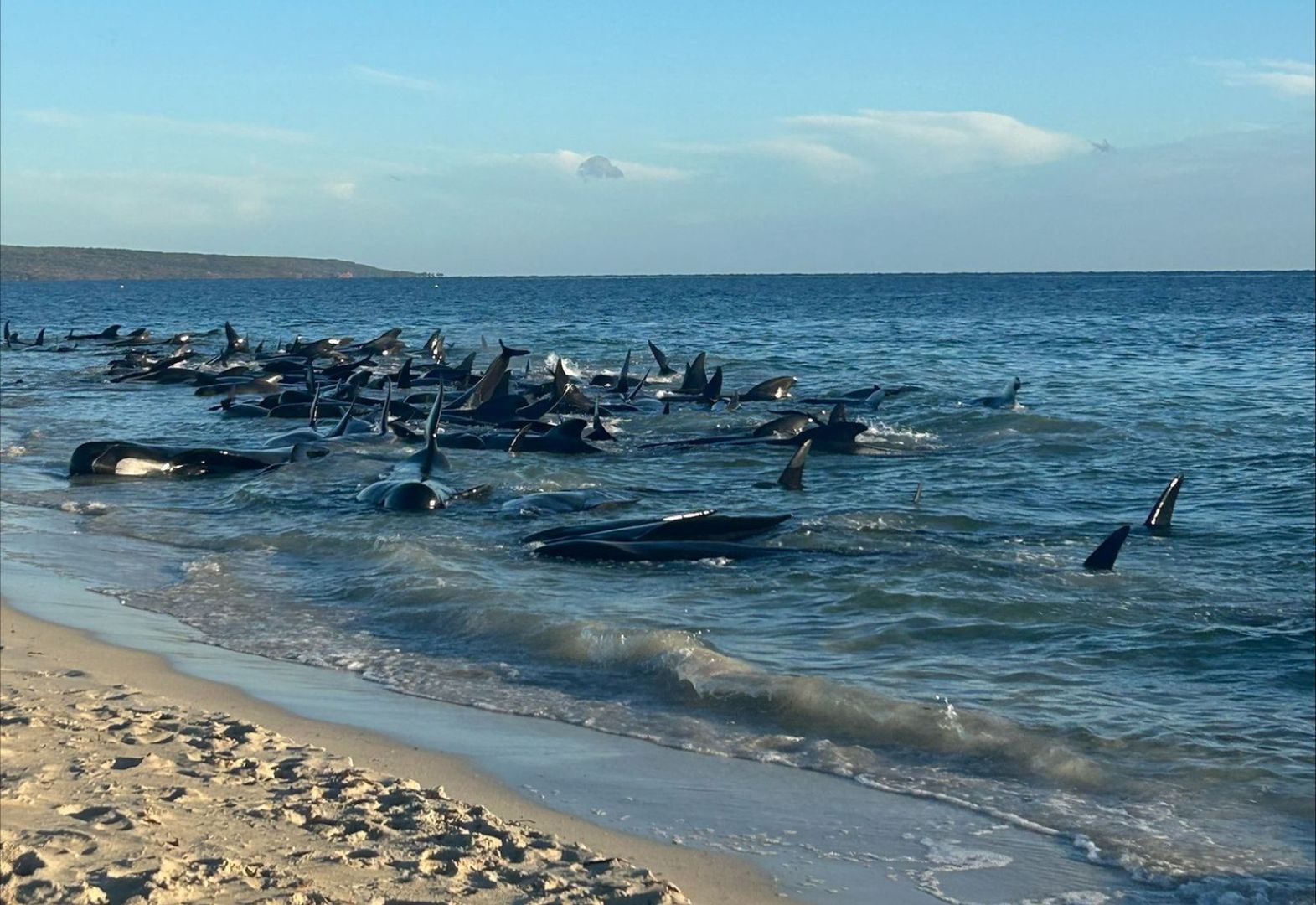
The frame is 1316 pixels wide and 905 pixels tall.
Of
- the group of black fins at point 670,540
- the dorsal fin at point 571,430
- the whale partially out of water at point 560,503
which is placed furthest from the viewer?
the dorsal fin at point 571,430

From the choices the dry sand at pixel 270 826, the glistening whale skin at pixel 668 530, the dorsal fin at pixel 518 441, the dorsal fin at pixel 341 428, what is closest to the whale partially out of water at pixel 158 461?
the dorsal fin at pixel 341 428

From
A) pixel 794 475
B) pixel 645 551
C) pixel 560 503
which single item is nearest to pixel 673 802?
pixel 645 551

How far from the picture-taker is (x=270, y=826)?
5.18 metres

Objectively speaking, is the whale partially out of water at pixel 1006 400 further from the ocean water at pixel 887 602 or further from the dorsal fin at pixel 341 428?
the dorsal fin at pixel 341 428

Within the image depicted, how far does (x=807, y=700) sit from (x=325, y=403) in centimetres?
1531

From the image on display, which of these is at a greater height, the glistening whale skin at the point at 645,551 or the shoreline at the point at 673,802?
the glistening whale skin at the point at 645,551

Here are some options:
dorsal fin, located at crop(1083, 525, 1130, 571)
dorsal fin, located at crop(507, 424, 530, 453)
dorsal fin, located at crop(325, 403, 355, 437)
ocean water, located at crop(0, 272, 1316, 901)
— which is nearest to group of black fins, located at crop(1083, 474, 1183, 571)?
dorsal fin, located at crop(1083, 525, 1130, 571)

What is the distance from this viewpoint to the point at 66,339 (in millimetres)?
48094

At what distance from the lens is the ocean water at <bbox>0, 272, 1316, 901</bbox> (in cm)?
661

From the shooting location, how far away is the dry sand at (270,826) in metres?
4.59

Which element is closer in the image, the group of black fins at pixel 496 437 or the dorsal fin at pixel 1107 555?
the dorsal fin at pixel 1107 555

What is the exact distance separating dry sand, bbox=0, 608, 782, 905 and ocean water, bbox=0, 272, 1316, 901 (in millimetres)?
1352

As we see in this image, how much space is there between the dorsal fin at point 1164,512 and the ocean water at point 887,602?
0.52ft

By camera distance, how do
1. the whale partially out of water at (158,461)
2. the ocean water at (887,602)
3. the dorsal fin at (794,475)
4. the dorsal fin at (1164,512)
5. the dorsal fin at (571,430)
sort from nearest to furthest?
the ocean water at (887,602)
the dorsal fin at (1164,512)
the dorsal fin at (794,475)
the whale partially out of water at (158,461)
the dorsal fin at (571,430)
